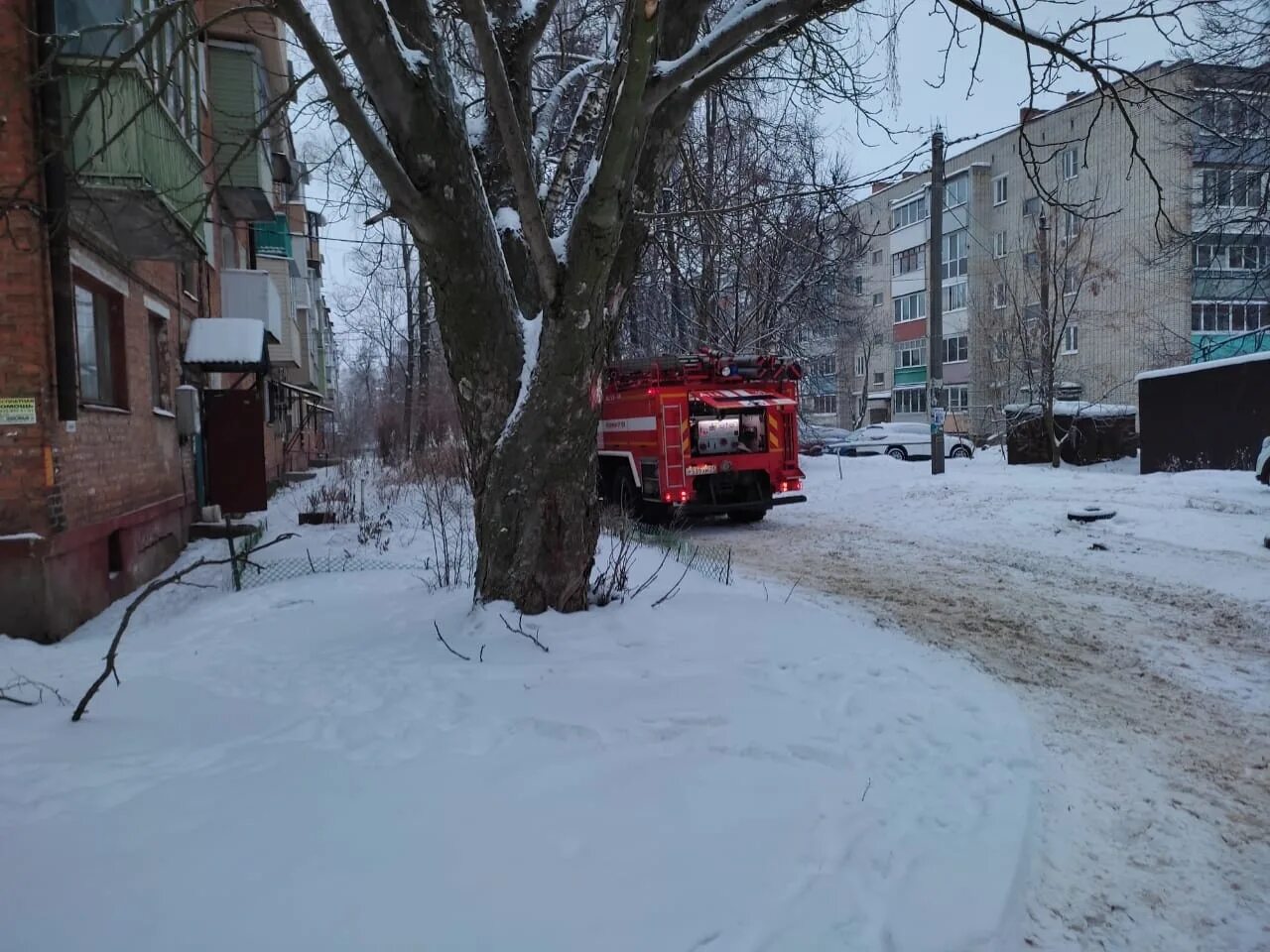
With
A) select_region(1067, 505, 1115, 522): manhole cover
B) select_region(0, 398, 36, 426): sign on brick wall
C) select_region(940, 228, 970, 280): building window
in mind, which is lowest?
select_region(1067, 505, 1115, 522): manhole cover

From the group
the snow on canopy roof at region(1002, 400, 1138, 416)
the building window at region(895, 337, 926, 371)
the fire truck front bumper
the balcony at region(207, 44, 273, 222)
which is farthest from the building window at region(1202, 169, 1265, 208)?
the building window at region(895, 337, 926, 371)

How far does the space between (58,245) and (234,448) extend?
6181 millimetres

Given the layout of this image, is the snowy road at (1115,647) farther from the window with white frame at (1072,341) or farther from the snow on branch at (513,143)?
the window with white frame at (1072,341)

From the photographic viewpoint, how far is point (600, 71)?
295 inches

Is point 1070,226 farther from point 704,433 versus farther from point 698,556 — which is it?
point 698,556

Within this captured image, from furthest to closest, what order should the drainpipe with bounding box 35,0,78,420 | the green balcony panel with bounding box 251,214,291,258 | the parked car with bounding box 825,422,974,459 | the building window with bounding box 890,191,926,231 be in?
the building window with bounding box 890,191,926,231, the parked car with bounding box 825,422,974,459, the green balcony panel with bounding box 251,214,291,258, the drainpipe with bounding box 35,0,78,420

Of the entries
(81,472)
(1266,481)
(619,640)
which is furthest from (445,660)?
(1266,481)

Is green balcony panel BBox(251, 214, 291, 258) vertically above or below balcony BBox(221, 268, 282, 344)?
above

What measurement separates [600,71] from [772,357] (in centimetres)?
693

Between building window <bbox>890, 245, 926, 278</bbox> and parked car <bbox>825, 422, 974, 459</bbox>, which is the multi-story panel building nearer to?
building window <bbox>890, 245, 926, 278</bbox>

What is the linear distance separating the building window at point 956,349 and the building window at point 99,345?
38.8m

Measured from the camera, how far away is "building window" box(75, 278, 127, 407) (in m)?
8.54

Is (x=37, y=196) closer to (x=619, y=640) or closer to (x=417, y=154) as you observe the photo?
(x=417, y=154)

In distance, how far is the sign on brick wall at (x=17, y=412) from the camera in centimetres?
704
